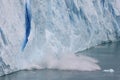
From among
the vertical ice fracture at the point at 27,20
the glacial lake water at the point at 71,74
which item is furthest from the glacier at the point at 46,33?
the glacial lake water at the point at 71,74

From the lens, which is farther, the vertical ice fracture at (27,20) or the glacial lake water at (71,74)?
the vertical ice fracture at (27,20)

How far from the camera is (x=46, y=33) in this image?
37.4 feet

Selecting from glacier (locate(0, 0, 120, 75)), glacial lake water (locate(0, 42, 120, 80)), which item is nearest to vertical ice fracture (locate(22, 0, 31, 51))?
glacier (locate(0, 0, 120, 75))

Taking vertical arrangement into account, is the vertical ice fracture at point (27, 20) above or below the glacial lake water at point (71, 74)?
above

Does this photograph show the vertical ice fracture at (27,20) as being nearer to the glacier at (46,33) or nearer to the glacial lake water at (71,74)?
the glacier at (46,33)

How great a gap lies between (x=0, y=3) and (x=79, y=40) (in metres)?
4.52

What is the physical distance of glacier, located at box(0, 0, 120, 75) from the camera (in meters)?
9.77

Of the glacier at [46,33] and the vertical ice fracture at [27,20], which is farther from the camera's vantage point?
the vertical ice fracture at [27,20]

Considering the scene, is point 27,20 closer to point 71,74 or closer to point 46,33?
point 46,33

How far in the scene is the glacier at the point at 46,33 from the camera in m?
9.77

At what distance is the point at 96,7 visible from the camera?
15.5 meters

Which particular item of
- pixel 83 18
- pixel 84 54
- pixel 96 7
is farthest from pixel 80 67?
pixel 96 7

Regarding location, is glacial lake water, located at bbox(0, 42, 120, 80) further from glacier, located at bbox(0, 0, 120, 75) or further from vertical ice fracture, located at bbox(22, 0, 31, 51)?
vertical ice fracture, located at bbox(22, 0, 31, 51)

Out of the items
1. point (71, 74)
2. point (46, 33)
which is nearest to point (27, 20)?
point (46, 33)
